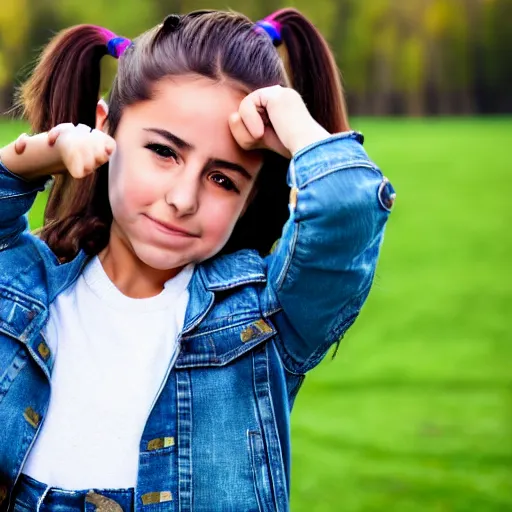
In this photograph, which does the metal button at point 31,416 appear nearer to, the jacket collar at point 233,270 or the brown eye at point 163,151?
the jacket collar at point 233,270

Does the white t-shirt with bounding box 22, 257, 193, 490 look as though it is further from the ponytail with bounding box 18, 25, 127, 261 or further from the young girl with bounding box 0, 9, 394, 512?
the ponytail with bounding box 18, 25, 127, 261

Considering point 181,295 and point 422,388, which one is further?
point 422,388

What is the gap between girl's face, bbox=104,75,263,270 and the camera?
55.3 inches

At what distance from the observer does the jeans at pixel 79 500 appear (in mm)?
1371

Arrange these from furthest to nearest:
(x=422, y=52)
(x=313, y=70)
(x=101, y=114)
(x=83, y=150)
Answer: (x=422, y=52) < (x=313, y=70) < (x=101, y=114) < (x=83, y=150)

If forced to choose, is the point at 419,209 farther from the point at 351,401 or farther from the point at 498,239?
the point at 351,401

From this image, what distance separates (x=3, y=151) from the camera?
144cm

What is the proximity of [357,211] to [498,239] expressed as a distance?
644 centimetres

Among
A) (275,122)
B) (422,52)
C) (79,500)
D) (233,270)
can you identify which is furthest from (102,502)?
(422,52)

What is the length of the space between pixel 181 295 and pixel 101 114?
13.0 inches

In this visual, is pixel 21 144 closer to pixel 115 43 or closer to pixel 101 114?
pixel 101 114

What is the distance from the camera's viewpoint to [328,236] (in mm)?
1336

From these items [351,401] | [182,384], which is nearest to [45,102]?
[182,384]

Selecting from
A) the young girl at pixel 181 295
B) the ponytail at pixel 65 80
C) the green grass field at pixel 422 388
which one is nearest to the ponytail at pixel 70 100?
the ponytail at pixel 65 80
